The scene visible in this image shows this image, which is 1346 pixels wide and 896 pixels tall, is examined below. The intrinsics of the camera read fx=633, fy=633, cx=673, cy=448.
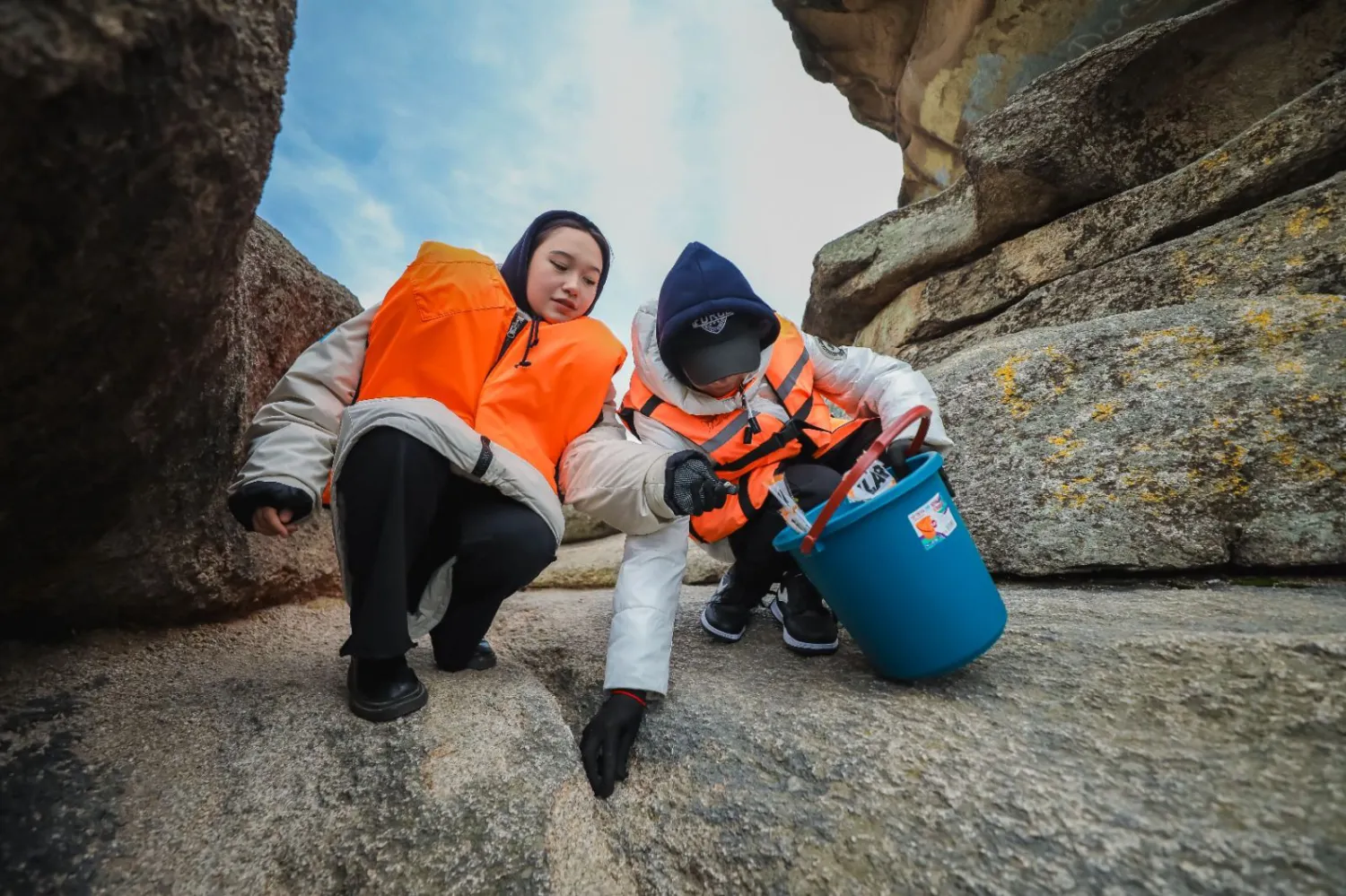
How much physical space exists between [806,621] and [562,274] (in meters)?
1.74

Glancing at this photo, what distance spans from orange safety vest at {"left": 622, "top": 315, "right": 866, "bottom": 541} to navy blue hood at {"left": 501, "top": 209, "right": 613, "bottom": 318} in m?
0.63

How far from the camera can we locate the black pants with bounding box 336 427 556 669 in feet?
6.23

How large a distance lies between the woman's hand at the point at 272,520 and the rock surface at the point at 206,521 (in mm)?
431

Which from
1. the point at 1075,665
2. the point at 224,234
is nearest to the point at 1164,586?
the point at 1075,665

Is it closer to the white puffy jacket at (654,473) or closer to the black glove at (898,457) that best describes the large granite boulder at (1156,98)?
the white puffy jacket at (654,473)

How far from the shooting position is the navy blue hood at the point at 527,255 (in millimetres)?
2680

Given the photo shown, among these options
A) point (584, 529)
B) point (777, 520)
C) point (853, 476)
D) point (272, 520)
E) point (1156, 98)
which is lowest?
point (584, 529)

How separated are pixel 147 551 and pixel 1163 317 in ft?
15.6

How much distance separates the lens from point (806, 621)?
8.36 ft

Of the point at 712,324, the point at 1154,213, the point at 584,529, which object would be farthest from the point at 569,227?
the point at 584,529

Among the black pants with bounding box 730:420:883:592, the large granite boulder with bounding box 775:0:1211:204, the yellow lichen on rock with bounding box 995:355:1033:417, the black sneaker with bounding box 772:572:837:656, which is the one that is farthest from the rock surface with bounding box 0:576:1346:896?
the large granite boulder with bounding box 775:0:1211:204

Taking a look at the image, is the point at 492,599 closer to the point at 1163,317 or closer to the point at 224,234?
the point at 224,234

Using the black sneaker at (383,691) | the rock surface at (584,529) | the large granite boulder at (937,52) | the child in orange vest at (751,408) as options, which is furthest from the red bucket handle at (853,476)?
the large granite boulder at (937,52)

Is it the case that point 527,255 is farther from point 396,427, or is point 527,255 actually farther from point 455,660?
point 455,660
